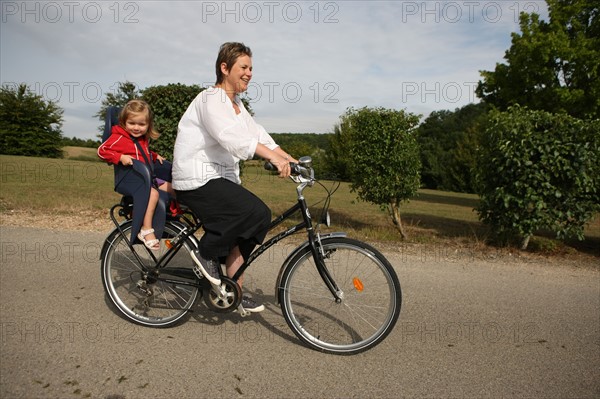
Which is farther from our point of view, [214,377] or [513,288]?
[513,288]

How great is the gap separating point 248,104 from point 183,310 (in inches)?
218

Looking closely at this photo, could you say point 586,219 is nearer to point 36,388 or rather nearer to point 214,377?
point 214,377

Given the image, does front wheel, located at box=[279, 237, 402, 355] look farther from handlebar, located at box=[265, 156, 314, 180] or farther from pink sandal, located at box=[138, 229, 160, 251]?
pink sandal, located at box=[138, 229, 160, 251]

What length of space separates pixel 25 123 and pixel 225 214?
41.0 m

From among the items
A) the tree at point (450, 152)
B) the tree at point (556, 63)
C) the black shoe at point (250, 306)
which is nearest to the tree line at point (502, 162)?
the black shoe at point (250, 306)

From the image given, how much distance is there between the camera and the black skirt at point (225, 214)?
3.17 meters

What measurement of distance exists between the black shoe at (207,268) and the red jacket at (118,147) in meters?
0.91

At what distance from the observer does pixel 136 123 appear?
3.46 metres

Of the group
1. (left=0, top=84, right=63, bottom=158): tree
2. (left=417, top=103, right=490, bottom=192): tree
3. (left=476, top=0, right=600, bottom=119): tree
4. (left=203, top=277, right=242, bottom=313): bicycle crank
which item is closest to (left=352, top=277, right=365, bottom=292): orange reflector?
(left=203, top=277, right=242, bottom=313): bicycle crank

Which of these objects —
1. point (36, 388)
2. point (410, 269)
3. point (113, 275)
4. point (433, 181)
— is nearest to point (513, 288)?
point (410, 269)

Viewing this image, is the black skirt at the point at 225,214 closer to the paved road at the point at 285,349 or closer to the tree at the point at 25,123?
the paved road at the point at 285,349

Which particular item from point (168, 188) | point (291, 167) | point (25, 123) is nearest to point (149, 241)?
point (168, 188)

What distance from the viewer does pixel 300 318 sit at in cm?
347

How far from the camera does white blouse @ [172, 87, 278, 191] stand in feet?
9.50
